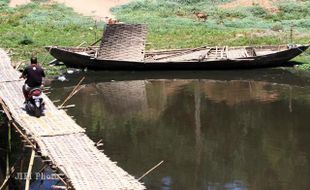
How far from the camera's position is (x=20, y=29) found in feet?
123

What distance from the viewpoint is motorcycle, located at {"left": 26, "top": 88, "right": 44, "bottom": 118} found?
51.2 feet

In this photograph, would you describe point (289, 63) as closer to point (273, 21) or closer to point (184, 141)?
point (273, 21)

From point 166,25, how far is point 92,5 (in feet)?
28.0

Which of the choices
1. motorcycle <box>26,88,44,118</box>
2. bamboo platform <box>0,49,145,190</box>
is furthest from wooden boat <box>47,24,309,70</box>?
motorcycle <box>26,88,44,118</box>

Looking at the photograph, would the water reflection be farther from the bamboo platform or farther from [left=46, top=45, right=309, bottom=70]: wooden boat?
the bamboo platform

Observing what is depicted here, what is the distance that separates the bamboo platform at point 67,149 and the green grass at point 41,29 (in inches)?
561

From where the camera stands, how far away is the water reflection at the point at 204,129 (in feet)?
55.3

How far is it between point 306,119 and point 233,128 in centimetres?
285

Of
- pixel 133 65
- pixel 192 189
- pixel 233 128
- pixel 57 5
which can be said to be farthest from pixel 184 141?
pixel 57 5

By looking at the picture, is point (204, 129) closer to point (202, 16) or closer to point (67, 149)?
point (67, 149)

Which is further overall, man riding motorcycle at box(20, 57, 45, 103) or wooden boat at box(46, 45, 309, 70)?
wooden boat at box(46, 45, 309, 70)

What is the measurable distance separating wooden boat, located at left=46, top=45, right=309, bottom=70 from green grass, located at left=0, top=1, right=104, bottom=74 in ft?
4.09

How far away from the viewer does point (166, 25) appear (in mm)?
39312

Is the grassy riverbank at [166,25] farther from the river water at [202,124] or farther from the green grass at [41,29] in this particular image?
the river water at [202,124]
